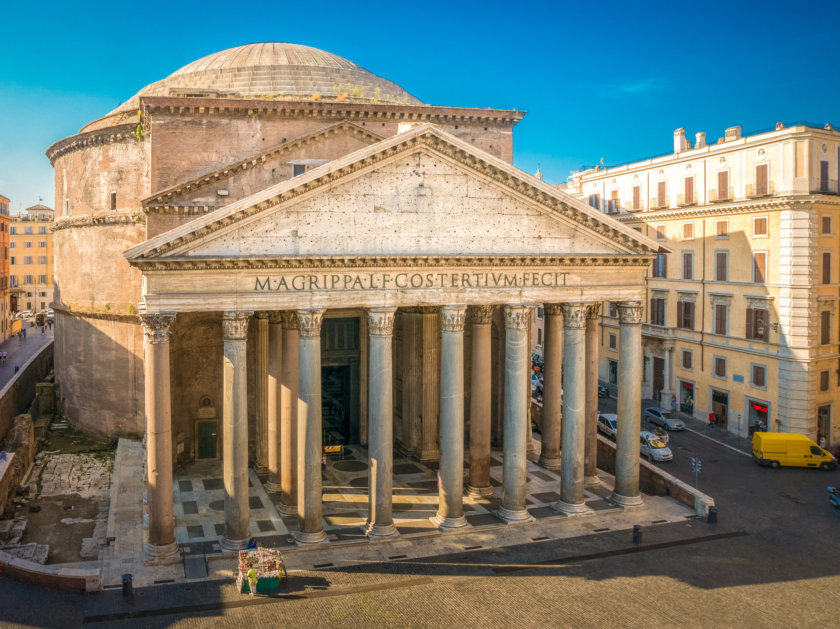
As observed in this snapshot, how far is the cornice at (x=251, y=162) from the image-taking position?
3106 cm

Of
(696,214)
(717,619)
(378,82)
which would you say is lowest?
(717,619)

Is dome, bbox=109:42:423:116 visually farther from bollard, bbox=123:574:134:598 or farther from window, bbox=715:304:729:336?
bollard, bbox=123:574:134:598

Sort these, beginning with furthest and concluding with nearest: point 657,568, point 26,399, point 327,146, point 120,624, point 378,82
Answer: point 26,399 < point 378,82 < point 327,146 < point 657,568 < point 120,624

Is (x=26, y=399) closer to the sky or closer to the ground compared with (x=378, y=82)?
closer to the ground

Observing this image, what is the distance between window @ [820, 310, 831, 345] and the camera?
39.3 m

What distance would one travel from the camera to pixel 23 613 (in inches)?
776

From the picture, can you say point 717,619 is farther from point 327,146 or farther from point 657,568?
point 327,146

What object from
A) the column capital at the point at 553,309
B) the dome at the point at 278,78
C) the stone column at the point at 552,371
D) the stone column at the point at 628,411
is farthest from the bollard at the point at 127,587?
the dome at the point at 278,78

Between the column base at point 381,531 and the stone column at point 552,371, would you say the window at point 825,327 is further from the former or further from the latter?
the column base at point 381,531

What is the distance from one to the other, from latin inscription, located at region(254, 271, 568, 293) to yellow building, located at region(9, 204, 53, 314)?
83834 millimetres

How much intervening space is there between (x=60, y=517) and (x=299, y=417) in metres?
11.3

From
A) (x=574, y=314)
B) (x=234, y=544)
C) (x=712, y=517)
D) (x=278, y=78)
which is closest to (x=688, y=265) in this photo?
(x=712, y=517)

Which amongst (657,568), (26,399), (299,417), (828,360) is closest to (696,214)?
(828,360)

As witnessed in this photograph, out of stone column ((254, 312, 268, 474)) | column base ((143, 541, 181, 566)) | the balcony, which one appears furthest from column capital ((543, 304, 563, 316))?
the balcony
